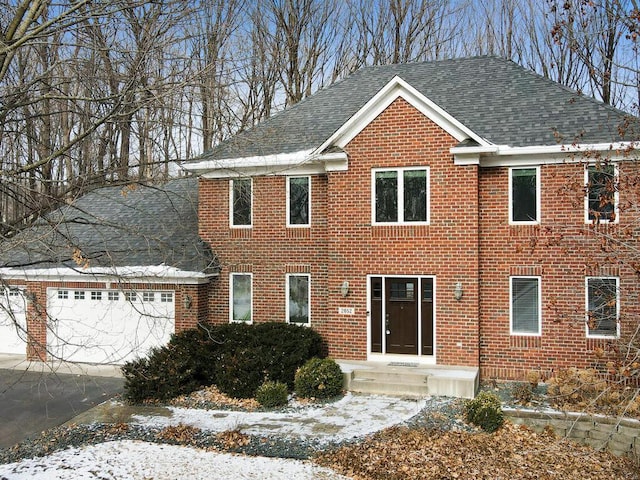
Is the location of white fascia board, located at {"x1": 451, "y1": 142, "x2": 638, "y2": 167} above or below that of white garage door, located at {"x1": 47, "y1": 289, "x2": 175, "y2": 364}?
above

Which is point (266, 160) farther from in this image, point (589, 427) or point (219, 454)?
point (589, 427)

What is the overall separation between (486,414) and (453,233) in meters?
4.43

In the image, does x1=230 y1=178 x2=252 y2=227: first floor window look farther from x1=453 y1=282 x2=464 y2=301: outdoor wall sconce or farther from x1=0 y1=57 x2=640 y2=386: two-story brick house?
x1=453 y1=282 x2=464 y2=301: outdoor wall sconce

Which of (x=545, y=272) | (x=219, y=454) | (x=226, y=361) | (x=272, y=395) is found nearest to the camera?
(x=219, y=454)

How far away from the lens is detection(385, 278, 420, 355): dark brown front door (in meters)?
13.3

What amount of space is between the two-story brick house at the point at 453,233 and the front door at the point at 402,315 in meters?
0.03

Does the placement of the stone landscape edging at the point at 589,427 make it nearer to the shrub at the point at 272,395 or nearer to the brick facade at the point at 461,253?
the brick facade at the point at 461,253

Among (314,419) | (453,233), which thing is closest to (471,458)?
(314,419)

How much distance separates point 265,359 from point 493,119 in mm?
8210

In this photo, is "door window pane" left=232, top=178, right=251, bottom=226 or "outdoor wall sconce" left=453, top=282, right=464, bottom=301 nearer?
"outdoor wall sconce" left=453, top=282, right=464, bottom=301

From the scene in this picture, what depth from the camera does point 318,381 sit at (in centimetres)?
1178

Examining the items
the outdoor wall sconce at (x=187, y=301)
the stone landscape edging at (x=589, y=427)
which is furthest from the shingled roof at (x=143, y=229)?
the stone landscape edging at (x=589, y=427)

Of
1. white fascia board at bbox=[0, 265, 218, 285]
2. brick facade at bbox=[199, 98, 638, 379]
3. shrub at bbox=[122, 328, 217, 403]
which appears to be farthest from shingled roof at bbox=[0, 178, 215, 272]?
Answer: brick facade at bbox=[199, 98, 638, 379]

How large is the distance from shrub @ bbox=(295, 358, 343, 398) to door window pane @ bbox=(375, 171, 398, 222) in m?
3.88
